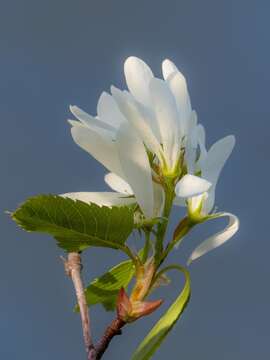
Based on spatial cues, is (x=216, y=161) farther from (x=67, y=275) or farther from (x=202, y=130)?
(x=67, y=275)

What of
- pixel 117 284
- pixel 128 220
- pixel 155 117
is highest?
pixel 155 117

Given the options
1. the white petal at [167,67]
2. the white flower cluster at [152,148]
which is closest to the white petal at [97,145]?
the white flower cluster at [152,148]

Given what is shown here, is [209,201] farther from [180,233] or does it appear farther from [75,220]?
[75,220]

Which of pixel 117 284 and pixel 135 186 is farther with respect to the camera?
pixel 117 284

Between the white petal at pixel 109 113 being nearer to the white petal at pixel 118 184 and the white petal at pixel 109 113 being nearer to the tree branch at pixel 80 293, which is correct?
the white petal at pixel 118 184

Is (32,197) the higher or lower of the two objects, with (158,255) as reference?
higher

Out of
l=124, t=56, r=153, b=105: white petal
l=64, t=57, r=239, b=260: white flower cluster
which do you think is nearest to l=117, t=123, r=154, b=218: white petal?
l=64, t=57, r=239, b=260: white flower cluster

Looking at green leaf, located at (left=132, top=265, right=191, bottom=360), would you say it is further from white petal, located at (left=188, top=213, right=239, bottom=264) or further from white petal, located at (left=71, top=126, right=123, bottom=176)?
white petal, located at (left=71, top=126, right=123, bottom=176)

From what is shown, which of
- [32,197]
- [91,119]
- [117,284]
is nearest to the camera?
[32,197]

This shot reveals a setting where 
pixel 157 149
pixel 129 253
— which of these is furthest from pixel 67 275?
pixel 157 149
